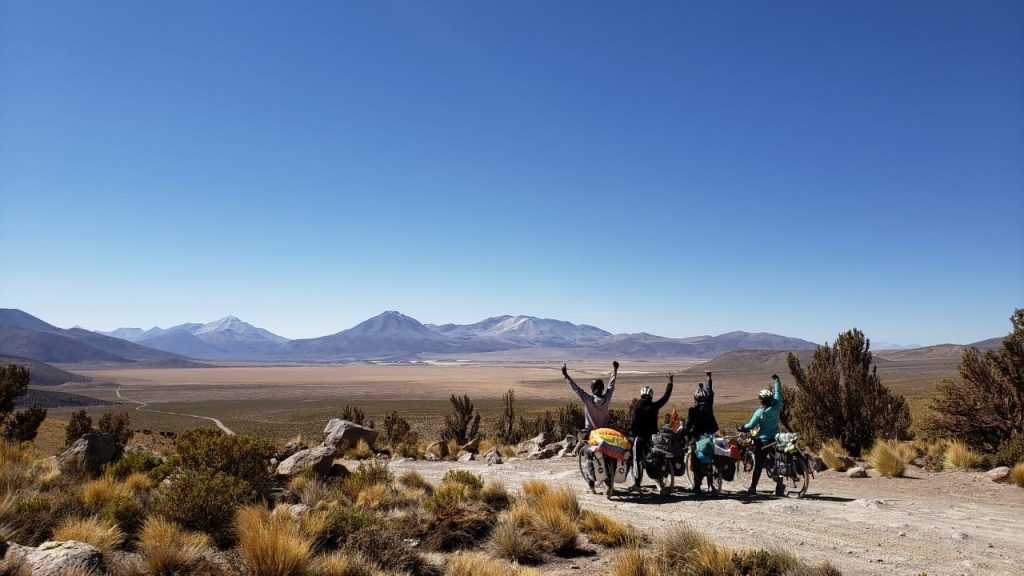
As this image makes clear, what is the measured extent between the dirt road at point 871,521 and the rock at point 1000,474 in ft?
0.50

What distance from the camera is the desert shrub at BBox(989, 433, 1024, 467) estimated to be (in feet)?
40.7

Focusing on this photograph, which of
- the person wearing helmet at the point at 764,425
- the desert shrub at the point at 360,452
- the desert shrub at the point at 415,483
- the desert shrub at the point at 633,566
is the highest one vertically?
the person wearing helmet at the point at 764,425

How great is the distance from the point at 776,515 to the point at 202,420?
55815 mm

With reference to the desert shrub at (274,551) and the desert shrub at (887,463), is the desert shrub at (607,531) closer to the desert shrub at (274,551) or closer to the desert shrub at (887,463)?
the desert shrub at (274,551)

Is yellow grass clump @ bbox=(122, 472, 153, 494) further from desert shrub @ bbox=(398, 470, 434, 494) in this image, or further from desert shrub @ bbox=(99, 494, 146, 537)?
desert shrub @ bbox=(398, 470, 434, 494)

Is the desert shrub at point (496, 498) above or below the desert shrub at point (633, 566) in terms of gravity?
below

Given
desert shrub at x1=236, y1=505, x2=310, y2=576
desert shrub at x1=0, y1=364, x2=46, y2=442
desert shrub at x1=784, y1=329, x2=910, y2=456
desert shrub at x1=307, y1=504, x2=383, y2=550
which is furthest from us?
desert shrub at x1=0, y1=364, x2=46, y2=442

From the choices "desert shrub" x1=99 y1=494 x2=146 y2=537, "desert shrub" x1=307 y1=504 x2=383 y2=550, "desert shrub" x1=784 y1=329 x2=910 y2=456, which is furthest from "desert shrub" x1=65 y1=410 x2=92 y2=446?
"desert shrub" x1=784 y1=329 x2=910 y2=456

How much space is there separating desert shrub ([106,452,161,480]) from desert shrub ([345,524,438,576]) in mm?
5874

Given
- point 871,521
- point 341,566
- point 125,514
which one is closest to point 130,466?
point 125,514

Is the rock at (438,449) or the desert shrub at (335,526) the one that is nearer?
the desert shrub at (335,526)

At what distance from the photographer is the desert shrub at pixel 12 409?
21.3m

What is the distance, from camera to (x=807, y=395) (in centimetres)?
1872

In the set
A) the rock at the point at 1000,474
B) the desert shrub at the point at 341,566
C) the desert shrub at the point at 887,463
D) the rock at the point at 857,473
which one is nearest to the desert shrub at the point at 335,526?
the desert shrub at the point at 341,566
